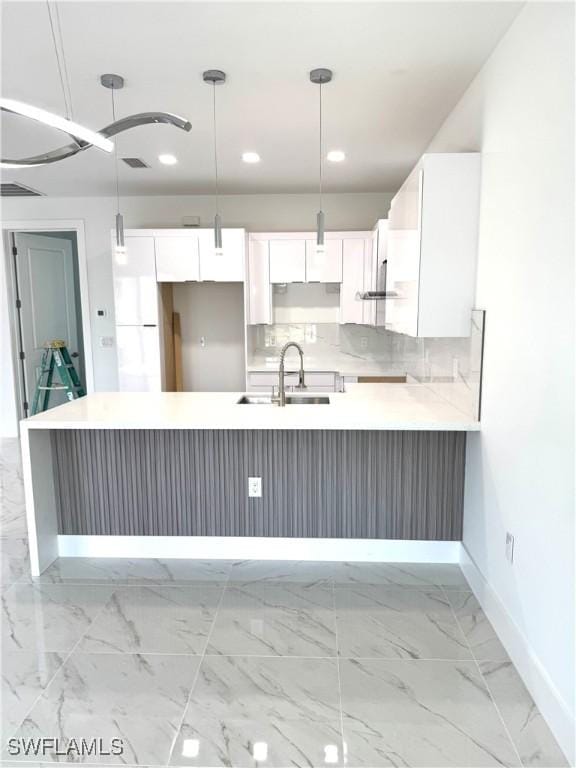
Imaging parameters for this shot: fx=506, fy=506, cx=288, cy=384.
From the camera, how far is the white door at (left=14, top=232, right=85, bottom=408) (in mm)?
5496

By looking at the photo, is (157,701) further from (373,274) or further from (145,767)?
(373,274)

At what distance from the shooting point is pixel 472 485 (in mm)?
2596

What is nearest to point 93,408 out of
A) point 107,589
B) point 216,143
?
point 107,589

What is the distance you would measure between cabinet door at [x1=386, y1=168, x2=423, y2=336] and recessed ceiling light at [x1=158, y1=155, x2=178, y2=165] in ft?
5.80

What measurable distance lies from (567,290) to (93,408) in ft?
7.88

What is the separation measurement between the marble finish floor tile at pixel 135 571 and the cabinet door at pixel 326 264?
290 cm

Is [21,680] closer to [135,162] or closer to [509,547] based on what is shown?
[509,547]

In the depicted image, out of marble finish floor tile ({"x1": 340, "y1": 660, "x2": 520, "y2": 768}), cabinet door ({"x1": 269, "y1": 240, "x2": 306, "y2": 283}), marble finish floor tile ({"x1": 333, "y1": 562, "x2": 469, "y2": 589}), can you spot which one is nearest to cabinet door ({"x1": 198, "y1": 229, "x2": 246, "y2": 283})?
cabinet door ({"x1": 269, "y1": 240, "x2": 306, "y2": 283})

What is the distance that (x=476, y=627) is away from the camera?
2.24 metres

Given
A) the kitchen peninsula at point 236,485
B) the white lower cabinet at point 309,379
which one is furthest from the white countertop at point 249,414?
the white lower cabinet at point 309,379

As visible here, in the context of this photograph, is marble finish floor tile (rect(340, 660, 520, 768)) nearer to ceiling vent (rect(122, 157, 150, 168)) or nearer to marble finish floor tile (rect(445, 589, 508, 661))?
marble finish floor tile (rect(445, 589, 508, 661))

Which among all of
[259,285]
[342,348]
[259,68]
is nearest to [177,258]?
[259,285]

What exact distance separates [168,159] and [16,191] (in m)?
1.96

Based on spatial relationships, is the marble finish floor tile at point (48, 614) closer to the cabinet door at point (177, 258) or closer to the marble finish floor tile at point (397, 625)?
the marble finish floor tile at point (397, 625)
